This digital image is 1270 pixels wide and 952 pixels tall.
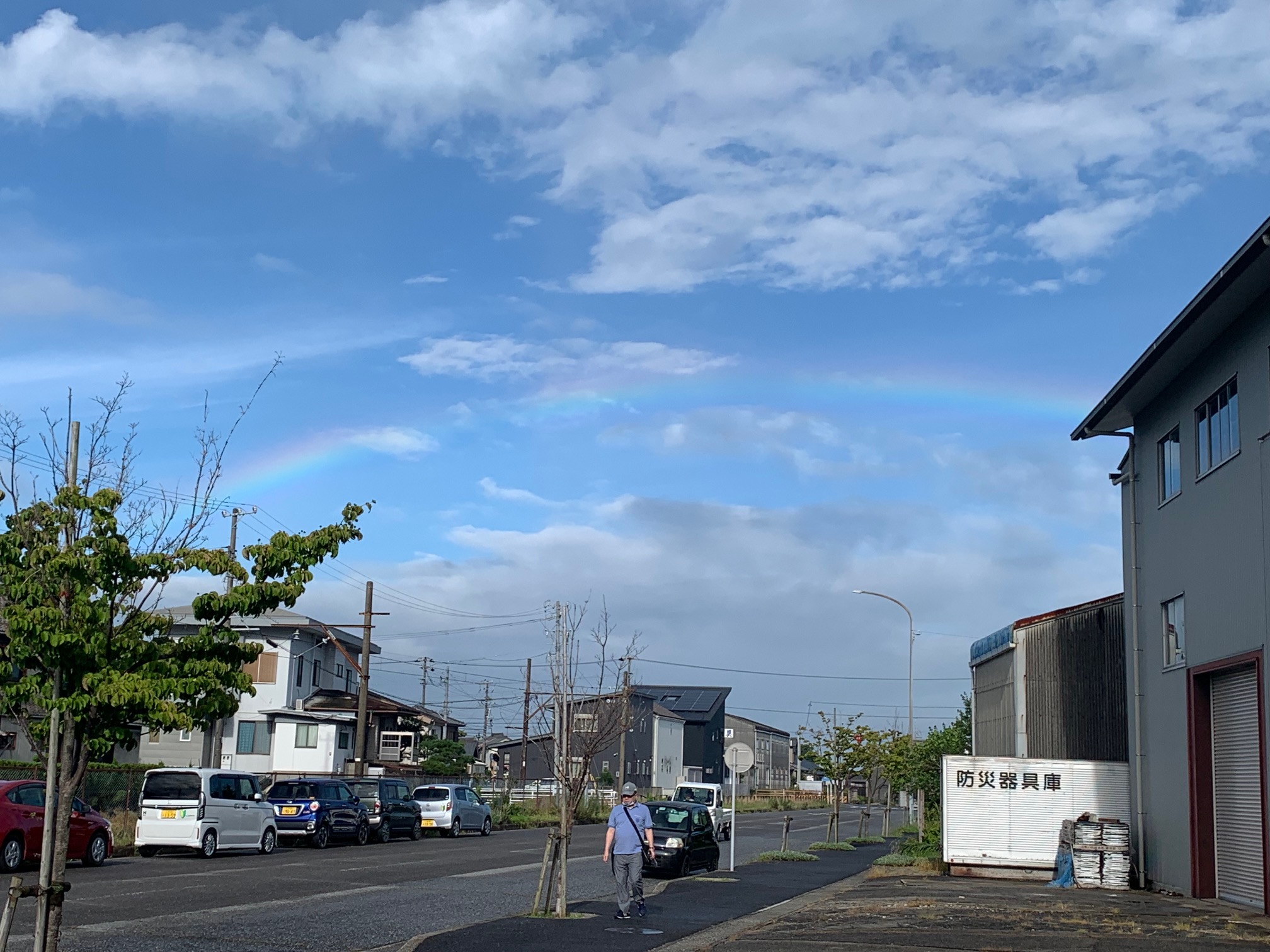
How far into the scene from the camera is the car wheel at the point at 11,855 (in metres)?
22.6

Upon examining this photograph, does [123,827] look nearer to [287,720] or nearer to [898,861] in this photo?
[898,861]

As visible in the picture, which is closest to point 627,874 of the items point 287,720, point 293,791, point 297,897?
point 297,897

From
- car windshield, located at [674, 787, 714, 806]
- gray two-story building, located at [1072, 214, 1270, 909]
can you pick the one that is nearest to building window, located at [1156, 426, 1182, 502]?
gray two-story building, located at [1072, 214, 1270, 909]

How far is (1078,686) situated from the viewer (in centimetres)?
2553

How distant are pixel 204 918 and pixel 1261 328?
14.9m

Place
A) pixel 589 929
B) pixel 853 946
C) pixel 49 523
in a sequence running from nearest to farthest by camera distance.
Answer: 1. pixel 49 523
2. pixel 853 946
3. pixel 589 929

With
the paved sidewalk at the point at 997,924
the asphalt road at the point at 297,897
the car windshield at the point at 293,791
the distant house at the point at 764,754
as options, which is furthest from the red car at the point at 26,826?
the distant house at the point at 764,754

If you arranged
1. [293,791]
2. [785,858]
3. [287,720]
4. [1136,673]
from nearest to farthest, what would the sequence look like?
[1136,673]
[785,858]
[293,791]
[287,720]

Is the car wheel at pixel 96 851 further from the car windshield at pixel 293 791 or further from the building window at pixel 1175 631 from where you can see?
the building window at pixel 1175 631

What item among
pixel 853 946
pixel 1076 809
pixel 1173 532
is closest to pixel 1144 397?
pixel 1173 532

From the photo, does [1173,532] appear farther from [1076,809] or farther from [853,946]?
[853,946]

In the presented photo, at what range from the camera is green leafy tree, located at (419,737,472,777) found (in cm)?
6519

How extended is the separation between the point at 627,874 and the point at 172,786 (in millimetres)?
16163

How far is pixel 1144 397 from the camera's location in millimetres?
21875
